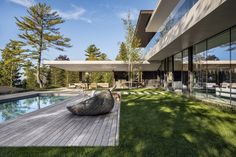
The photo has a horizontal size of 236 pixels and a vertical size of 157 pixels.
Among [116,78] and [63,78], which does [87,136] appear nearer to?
[116,78]

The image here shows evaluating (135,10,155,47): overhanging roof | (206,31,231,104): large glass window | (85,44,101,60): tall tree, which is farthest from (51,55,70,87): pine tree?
(206,31,231,104): large glass window

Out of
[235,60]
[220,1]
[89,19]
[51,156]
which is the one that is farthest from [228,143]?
[89,19]

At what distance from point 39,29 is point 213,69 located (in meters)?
21.0

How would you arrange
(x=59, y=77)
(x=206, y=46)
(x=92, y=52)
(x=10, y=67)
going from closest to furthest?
(x=206, y=46)
(x=10, y=67)
(x=59, y=77)
(x=92, y=52)

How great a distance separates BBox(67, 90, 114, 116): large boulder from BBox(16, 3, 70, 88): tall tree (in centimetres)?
1787

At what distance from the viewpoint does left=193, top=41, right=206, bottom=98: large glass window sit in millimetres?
9906

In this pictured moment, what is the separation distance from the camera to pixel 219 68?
837 centimetres

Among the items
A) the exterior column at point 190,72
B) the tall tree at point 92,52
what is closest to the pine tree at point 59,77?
the tall tree at point 92,52

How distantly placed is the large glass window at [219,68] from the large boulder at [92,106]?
515 cm

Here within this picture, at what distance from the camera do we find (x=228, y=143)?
11.8 feet

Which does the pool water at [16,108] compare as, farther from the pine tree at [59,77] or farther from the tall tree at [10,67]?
the pine tree at [59,77]

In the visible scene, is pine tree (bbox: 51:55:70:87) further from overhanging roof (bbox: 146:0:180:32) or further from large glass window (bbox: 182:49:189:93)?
large glass window (bbox: 182:49:189:93)

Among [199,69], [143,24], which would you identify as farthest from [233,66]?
[143,24]

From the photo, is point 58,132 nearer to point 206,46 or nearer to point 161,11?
point 206,46
